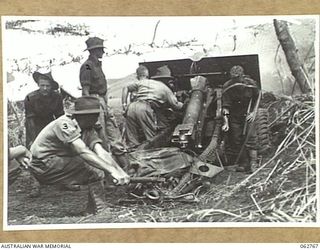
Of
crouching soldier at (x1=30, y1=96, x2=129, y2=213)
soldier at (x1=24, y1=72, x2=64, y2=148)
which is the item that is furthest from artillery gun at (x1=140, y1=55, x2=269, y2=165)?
soldier at (x1=24, y1=72, x2=64, y2=148)

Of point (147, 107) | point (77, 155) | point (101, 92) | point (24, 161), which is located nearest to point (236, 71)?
point (147, 107)

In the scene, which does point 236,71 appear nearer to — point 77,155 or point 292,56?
point 292,56

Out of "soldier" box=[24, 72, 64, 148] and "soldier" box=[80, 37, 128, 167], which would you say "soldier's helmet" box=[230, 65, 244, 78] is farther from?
"soldier" box=[24, 72, 64, 148]

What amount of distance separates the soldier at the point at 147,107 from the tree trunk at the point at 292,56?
0.95ft

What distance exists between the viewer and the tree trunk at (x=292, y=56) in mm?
1154

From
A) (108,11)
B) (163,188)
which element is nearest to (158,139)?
(163,188)

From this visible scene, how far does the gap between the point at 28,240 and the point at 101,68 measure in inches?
18.0

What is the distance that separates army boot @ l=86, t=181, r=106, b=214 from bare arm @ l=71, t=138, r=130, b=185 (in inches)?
1.6

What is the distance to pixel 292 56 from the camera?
115cm

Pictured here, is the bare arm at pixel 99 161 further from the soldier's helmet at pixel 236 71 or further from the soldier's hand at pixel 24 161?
the soldier's helmet at pixel 236 71

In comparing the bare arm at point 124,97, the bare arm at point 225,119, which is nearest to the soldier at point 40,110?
the bare arm at point 124,97

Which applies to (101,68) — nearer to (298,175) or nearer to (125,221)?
(125,221)

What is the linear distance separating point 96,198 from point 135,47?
39 cm

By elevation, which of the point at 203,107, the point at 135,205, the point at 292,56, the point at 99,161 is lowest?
the point at 135,205
